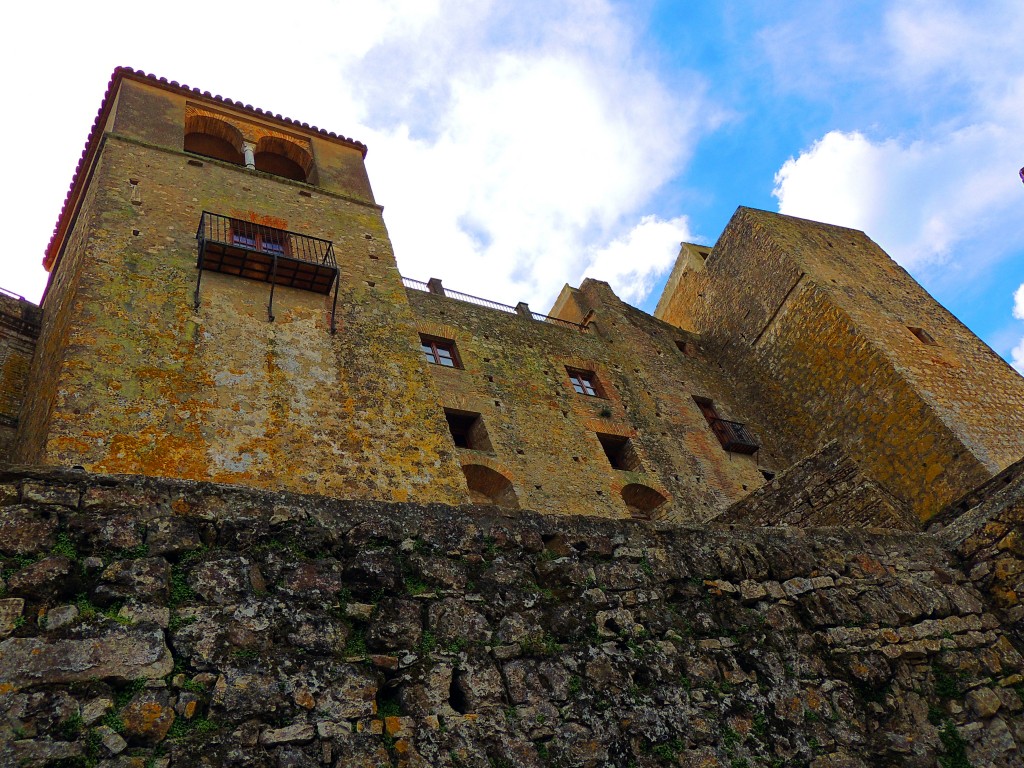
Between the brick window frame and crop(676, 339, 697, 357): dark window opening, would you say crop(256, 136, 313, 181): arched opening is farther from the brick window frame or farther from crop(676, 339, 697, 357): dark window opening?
crop(676, 339, 697, 357): dark window opening

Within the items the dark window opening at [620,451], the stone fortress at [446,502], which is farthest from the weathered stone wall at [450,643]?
the dark window opening at [620,451]

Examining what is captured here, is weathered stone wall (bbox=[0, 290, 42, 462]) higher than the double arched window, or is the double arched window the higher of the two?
the double arched window

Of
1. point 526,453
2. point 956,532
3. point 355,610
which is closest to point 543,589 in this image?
point 355,610

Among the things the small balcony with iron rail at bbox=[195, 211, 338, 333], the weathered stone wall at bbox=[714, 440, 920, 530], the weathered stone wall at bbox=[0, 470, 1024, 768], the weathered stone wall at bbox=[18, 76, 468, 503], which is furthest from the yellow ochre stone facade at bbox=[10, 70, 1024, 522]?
the weathered stone wall at bbox=[0, 470, 1024, 768]

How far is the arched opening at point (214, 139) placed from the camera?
14383mm

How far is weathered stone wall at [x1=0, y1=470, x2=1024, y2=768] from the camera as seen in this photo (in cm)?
309

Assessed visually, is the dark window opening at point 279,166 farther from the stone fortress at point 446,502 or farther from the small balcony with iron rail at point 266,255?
the small balcony with iron rail at point 266,255

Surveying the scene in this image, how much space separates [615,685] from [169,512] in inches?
99.0

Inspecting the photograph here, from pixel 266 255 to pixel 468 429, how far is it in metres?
5.33

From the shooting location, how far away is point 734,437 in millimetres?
17484

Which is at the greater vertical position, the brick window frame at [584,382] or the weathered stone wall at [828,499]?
the brick window frame at [584,382]

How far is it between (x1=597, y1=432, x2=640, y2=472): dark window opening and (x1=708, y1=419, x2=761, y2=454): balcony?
291 centimetres

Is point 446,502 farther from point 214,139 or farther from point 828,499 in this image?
point 214,139

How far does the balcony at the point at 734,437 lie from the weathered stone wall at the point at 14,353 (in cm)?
1388
